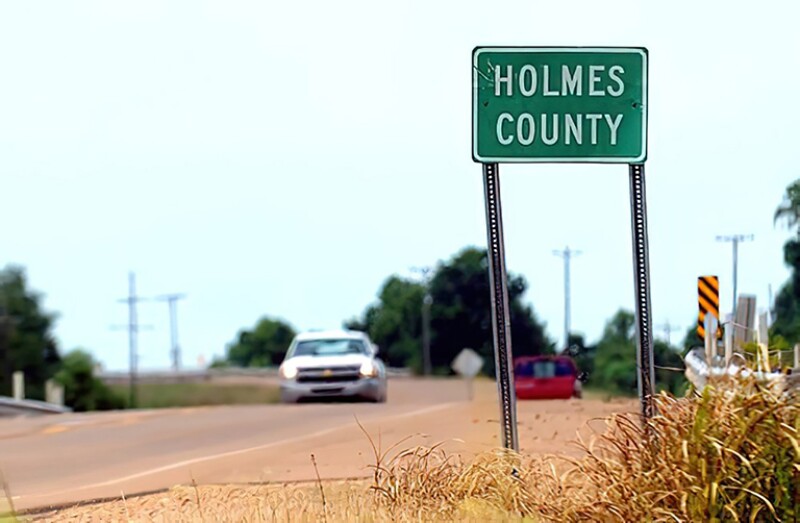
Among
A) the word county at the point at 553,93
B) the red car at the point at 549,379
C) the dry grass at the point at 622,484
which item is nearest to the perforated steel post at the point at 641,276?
the word county at the point at 553,93

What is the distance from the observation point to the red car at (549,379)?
25.2 m

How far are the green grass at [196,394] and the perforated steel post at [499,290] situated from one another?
64.9 metres

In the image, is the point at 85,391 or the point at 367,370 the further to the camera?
the point at 85,391

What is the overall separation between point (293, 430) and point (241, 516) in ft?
36.6

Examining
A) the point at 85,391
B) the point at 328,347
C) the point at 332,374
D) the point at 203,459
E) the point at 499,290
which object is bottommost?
the point at 85,391

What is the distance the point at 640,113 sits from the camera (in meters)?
10.3

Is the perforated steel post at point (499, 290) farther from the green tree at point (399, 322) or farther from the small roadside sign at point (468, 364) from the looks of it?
the green tree at point (399, 322)

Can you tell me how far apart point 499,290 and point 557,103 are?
123 cm

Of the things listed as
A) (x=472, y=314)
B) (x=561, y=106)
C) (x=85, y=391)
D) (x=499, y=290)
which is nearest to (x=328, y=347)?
Answer: (x=499, y=290)

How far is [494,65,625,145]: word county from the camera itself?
1027cm

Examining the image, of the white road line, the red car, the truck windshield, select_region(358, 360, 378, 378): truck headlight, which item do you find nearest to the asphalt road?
the white road line

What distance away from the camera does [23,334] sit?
4176 inches

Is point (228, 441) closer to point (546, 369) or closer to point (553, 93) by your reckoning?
point (546, 369)

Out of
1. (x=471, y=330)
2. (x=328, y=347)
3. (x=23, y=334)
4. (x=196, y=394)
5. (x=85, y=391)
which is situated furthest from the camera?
(x=23, y=334)
